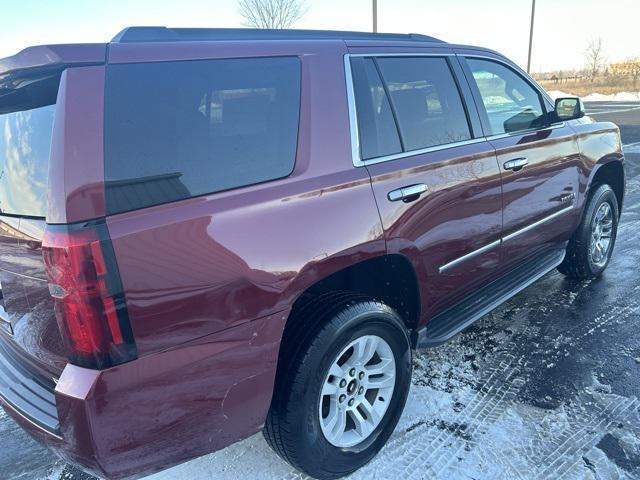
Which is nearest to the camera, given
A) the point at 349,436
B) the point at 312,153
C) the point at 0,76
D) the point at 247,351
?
the point at 0,76

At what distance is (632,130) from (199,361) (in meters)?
16.0

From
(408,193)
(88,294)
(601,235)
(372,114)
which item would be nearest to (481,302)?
(408,193)

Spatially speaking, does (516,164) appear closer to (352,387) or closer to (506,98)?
(506,98)

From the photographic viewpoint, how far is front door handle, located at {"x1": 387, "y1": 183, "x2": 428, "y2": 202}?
8.11ft

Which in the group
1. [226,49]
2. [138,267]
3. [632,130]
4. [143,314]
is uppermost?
[226,49]

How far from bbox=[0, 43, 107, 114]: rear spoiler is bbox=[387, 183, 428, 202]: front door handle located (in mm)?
1388

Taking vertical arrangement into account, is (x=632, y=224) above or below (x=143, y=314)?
below

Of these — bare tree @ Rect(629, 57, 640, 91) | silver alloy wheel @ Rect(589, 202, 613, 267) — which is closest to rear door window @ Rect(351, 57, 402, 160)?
silver alloy wheel @ Rect(589, 202, 613, 267)

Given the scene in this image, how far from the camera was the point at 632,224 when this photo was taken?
6.10 m

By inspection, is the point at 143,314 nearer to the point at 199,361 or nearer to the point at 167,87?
the point at 199,361

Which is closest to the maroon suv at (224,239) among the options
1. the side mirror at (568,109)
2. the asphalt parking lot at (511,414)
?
the asphalt parking lot at (511,414)

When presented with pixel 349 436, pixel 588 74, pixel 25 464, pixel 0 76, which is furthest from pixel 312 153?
pixel 588 74

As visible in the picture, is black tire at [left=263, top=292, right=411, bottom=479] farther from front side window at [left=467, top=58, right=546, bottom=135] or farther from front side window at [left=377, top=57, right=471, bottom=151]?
front side window at [left=467, top=58, right=546, bottom=135]

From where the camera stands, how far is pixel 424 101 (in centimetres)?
301
